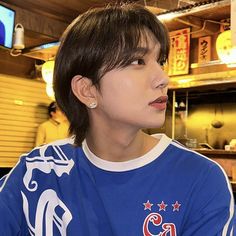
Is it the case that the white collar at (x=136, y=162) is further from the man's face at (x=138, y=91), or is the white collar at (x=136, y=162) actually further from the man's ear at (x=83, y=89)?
the man's ear at (x=83, y=89)

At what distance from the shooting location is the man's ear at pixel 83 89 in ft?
5.14

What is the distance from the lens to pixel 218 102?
822cm

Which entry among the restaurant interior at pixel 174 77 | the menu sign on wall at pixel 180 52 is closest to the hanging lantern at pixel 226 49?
the restaurant interior at pixel 174 77

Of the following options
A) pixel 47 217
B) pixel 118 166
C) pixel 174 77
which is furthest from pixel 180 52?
pixel 47 217

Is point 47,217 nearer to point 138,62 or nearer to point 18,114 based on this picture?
point 138,62

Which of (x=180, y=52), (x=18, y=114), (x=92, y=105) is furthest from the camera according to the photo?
(x=18, y=114)

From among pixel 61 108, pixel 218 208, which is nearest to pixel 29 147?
pixel 61 108

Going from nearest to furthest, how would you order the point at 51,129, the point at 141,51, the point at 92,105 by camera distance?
the point at 141,51
the point at 92,105
the point at 51,129

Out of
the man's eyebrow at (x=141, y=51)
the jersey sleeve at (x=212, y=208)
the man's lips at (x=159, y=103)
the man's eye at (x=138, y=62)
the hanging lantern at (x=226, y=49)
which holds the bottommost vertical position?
the jersey sleeve at (x=212, y=208)

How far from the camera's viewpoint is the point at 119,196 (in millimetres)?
1498

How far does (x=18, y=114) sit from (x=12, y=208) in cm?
664

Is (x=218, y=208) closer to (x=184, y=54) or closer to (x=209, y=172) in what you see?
(x=209, y=172)

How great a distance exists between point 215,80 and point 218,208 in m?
5.57

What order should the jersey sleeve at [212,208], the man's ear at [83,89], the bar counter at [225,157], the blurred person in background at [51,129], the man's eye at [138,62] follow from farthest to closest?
the blurred person in background at [51,129] < the bar counter at [225,157] < the man's ear at [83,89] < the man's eye at [138,62] < the jersey sleeve at [212,208]
